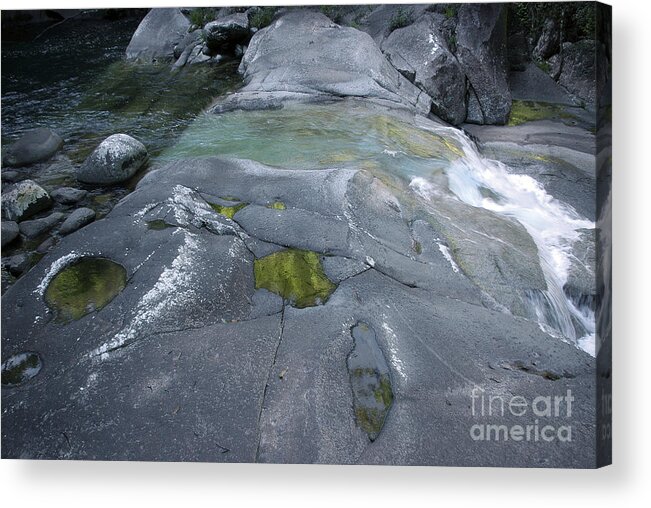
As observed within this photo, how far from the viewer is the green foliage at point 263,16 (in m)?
3.59

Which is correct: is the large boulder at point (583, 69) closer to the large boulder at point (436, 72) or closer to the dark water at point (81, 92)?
Result: the large boulder at point (436, 72)

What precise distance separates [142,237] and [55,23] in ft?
5.46

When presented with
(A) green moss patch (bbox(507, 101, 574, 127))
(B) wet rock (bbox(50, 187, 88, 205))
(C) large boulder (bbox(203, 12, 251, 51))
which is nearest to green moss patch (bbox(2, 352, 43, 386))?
(B) wet rock (bbox(50, 187, 88, 205))

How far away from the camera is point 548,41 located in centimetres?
358

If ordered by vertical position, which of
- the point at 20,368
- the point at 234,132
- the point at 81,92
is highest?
the point at 81,92

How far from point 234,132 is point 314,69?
39.0 inches

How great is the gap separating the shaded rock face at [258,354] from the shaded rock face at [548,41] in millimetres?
1569

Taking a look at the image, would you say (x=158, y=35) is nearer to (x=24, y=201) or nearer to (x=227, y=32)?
(x=227, y=32)

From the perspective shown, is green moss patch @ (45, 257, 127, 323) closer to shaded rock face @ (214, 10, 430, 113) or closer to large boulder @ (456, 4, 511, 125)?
shaded rock face @ (214, 10, 430, 113)

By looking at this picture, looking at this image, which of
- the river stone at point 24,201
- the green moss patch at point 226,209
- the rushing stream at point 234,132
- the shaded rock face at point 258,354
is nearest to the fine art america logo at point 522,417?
the shaded rock face at point 258,354

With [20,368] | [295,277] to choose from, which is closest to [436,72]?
[295,277]

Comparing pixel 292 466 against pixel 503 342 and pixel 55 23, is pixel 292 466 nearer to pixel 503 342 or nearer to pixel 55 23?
pixel 503 342

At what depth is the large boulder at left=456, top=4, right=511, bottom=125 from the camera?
12.0 feet

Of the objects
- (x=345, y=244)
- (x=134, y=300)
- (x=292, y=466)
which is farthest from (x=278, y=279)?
(x=292, y=466)
